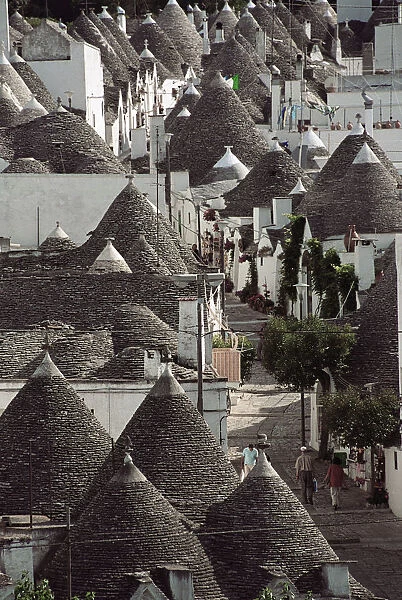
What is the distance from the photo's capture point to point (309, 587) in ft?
111

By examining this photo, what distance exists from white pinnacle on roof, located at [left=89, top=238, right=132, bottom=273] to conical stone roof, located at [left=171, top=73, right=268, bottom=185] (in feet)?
94.7

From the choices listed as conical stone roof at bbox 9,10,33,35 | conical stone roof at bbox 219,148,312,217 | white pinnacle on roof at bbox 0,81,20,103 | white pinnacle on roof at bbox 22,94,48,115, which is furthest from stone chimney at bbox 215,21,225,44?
white pinnacle on roof at bbox 22,94,48,115

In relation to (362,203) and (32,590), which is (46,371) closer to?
(32,590)

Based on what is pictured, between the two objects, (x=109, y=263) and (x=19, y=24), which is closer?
(x=109, y=263)

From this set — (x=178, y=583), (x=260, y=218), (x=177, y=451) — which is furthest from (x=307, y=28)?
(x=178, y=583)

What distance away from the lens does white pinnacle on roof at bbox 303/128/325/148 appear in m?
84.8

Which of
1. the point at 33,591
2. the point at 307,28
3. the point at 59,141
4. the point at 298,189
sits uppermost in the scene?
the point at 307,28

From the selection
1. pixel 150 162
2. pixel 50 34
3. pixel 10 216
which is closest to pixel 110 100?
pixel 50 34

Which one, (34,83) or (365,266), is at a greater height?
(34,83)

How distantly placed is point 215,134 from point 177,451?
50.5 meters

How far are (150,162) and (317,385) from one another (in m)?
26.9

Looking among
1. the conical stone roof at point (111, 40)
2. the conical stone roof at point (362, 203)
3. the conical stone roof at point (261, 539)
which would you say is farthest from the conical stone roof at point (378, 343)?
the conical stone roof at point (111, 40)

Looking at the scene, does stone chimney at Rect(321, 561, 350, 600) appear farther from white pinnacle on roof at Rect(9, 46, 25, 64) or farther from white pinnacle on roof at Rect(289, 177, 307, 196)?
white pinnacle on roof at Rect(9, 46, 25, 64)

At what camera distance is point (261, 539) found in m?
34.4
